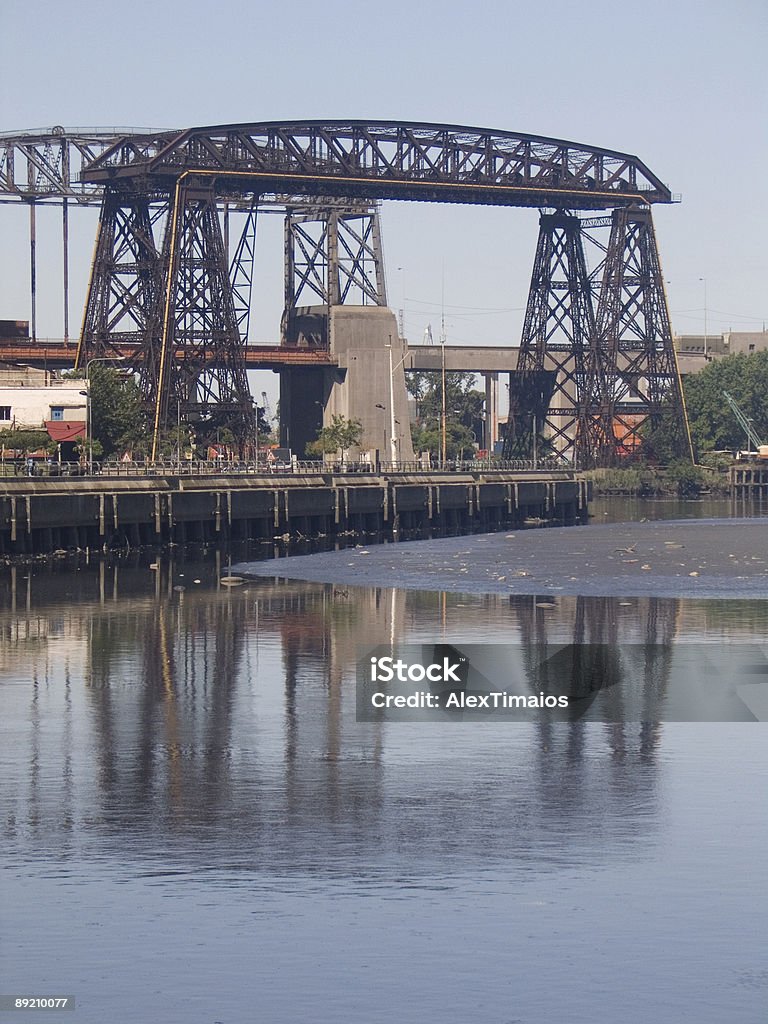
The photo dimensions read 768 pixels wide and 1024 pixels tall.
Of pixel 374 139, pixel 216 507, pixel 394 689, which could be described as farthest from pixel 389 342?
pixel 394 689

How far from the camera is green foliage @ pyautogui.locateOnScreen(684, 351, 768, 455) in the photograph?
624 feet

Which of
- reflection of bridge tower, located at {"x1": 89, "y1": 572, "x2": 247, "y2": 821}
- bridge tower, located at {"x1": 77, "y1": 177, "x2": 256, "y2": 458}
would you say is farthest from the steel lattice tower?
reflection of bridge tower, located at {"x1": 89, "y1": 572, "x2": 247, "y2": 821}

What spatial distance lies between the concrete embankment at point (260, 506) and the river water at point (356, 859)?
132ft

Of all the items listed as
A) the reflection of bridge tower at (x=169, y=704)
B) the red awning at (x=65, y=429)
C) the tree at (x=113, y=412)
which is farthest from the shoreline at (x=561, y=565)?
the tree at (x=113, y=412)

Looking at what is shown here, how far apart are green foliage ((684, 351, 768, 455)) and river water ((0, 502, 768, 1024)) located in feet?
498

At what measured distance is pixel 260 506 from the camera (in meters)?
97.9

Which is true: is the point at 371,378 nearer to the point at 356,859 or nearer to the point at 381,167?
the point at 381,167

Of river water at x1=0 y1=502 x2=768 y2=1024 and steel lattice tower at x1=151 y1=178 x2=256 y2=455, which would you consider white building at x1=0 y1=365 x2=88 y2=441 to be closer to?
steel lattice tower at x1=151 y1=178 x2=256 y2=455

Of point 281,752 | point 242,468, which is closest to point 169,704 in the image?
point 281,752

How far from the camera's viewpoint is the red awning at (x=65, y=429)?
107m

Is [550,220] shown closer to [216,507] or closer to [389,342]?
[389,342]

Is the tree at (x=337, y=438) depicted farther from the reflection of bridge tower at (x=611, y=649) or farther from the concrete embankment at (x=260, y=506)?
the reflection of bridge tower at (x=611, y=649)

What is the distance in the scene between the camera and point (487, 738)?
3384cm

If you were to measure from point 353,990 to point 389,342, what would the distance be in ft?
435
